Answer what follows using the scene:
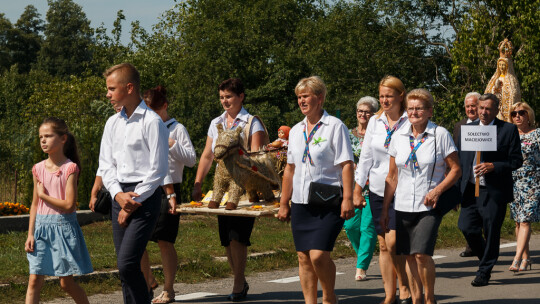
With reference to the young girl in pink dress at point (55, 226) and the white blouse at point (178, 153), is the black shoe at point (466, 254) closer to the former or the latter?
the white blouse at point (178, 153)

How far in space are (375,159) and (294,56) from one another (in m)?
34.2

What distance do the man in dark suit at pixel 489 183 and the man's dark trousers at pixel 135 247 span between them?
4236mm

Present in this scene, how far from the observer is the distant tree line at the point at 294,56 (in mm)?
32719

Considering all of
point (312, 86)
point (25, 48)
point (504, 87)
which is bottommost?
point (312, 86)

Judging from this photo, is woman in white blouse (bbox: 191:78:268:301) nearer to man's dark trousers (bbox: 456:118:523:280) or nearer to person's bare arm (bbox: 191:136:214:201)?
person's bare arm (bbox: 191:136:214:201)

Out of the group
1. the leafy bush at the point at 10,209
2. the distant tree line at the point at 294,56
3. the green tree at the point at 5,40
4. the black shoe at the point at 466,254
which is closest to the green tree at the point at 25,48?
the green tree at the point at 5,40

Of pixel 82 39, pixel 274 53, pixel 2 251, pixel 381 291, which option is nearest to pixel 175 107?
pixel 274 53

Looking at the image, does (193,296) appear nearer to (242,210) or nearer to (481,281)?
(242,210)

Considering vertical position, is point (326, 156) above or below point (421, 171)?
above

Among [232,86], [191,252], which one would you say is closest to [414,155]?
[232,86]

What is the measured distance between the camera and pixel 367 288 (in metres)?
9.18

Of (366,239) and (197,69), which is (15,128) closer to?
(197,69)

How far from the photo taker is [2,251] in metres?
11.0

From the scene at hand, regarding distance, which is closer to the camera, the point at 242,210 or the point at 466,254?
the point at 242,210
